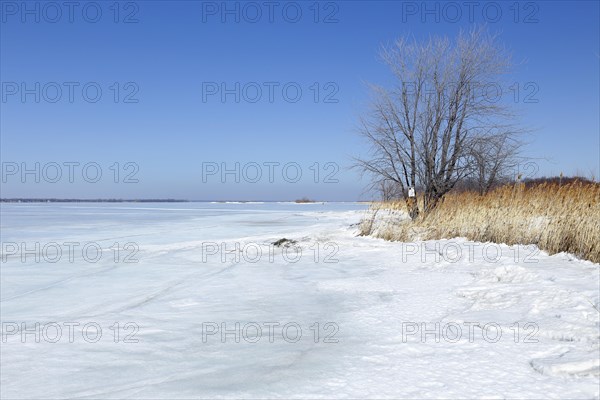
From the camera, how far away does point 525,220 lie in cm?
848

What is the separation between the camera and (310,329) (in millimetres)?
3914

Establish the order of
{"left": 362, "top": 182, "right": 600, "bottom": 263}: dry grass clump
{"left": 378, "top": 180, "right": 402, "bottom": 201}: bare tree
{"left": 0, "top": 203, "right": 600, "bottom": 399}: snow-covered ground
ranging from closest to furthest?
1. {"left": 0, "top": 203, "right": 600, "bottom": 399}: snow-covered ground
2. {"left": 362, "top": 182, "right": 600, "bottom": 263}: dry grass clump
3. {"left": 378, "top": 180, "right": 402, "bottom": 201}: bare tree

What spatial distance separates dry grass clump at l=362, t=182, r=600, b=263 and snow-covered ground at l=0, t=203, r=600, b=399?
2.11ft

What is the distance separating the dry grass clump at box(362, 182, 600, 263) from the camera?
702cm

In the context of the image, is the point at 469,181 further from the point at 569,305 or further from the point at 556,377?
the point at 556,377

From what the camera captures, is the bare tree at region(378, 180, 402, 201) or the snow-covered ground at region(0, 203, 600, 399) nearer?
the snow-covered ground at region(0, 203, 600, 399)

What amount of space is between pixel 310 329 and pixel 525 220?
6265 millimetres

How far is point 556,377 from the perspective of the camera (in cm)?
257

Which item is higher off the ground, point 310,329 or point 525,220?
point 525,220

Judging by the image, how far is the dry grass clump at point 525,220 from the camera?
702 cm

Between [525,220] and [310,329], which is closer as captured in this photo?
[310,329]

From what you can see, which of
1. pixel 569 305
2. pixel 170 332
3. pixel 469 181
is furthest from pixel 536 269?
pixel 469 181

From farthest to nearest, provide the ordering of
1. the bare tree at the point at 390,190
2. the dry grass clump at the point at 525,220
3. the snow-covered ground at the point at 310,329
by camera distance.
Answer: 1. the bare tree at the point at 390,190
2. the dry grass clump at the point at 525,220
3. the snow-covered ground at the point at 310,329

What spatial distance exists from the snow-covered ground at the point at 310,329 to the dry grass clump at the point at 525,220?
2.11ft
